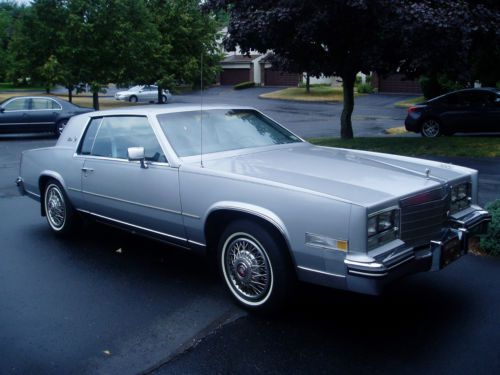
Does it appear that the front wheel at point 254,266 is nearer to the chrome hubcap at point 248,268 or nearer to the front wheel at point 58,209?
→ the chrome hubcap at point 248,268

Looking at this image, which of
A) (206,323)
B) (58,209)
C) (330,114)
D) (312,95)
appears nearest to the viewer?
(206,323)

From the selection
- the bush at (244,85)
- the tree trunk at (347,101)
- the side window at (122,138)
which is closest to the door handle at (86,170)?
the side window at (122,138)

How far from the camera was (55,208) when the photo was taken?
6.72 meters

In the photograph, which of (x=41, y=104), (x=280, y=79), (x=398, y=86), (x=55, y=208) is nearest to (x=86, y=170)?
(x=55, y=208)

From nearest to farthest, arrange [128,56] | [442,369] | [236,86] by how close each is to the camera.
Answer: [442,369], [128,56], [236,86]

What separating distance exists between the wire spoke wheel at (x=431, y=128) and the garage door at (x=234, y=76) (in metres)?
41.2

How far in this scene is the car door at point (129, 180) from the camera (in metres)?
5.11

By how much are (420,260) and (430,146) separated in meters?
9.27

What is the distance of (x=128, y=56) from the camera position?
2650cm

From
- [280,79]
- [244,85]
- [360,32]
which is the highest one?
[360,32]

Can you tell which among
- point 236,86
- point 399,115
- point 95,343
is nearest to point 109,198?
point 95,343

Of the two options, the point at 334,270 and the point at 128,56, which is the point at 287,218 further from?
the point at 128,56

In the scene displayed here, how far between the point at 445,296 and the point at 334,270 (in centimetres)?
142

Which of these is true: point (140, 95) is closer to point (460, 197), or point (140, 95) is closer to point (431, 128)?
point (431, 128)
